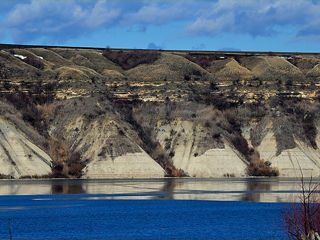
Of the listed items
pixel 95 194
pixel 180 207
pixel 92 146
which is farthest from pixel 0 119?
pixel 180 207

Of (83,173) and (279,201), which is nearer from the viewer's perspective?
(279,201)

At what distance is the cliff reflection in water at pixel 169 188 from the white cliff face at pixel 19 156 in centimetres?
244

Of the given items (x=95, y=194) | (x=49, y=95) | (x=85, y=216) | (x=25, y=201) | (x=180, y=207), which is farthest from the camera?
(x=49, y=95)

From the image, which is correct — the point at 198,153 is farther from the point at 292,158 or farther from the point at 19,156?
the point at 19,156

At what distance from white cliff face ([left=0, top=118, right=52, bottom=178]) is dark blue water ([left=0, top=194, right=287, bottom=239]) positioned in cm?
2486

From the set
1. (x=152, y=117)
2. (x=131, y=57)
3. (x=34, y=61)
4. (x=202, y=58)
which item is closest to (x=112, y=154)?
(x=152, y=117)

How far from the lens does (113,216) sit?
61.5 metres

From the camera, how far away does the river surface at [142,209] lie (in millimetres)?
51062

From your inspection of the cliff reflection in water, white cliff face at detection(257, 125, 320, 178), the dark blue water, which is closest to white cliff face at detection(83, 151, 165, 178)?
the cliff reflection in water

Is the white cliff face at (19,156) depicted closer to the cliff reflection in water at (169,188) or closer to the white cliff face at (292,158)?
the cliff reflection in water at (169,188)

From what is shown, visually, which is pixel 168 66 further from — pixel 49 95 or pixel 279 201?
pixel 279 201

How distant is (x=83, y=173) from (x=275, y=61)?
54386mm

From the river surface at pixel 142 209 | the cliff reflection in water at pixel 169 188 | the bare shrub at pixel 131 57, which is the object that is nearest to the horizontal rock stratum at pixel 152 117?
the bare shrub at pixel 131 57

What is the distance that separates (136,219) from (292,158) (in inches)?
2415
